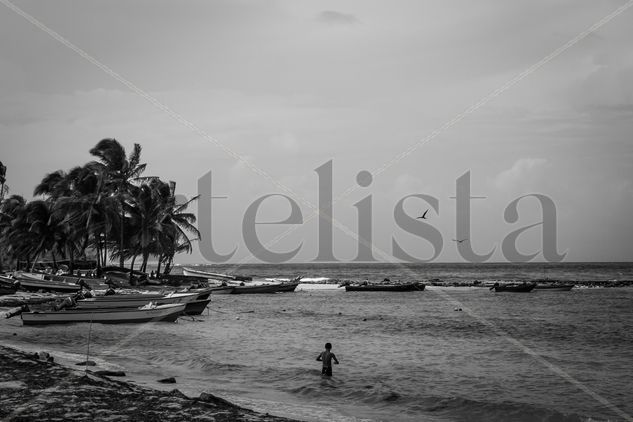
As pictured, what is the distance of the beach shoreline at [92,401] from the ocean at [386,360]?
193 centimetres

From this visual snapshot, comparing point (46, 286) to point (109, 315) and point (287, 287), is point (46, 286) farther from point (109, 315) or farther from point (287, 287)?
point (287, 287)

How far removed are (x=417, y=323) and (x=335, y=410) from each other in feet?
72.0

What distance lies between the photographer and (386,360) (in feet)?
75.0

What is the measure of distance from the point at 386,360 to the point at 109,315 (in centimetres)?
1547

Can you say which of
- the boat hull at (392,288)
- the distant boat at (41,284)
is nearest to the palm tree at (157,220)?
the distant boat at (41,284)

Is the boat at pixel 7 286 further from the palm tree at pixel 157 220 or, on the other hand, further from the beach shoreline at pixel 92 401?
the beach shoreline at pixel 92 401

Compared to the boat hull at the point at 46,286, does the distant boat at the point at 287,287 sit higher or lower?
lower

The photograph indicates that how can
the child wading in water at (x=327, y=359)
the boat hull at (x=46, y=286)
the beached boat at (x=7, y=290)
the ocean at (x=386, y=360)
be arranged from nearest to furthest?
1. the ocean at (x=386, y=360)
2. the child wading in water at (x=327, y=359)
3. the beached boat at (x=7, y=290)
4. the boat hull at (x=46, y=286)

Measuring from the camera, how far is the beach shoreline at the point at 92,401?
37.2 ft

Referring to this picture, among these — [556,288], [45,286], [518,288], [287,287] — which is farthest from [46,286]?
[556,288]

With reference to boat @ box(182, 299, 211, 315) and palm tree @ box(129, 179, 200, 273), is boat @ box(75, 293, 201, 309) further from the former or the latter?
palm tree @ box(129, 179, 200, 273)

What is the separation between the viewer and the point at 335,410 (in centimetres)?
1512

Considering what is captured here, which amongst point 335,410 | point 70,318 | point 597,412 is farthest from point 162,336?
point 597,412

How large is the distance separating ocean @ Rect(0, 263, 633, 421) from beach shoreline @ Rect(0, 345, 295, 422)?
1928 millimetres
